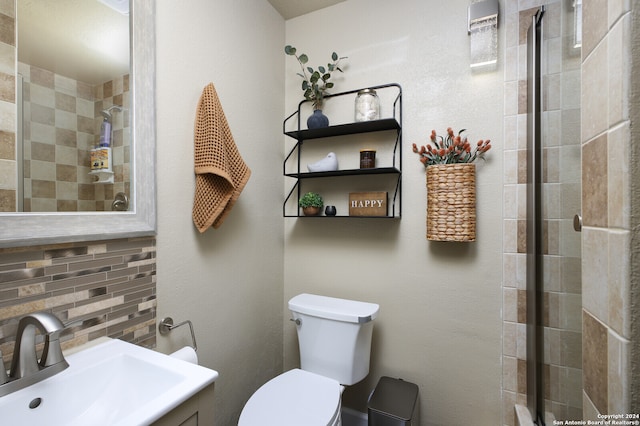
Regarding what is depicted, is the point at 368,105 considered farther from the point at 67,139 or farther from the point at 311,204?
the point at 67,139

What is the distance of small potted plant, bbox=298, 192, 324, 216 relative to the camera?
1.63 m

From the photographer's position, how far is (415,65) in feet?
4.97

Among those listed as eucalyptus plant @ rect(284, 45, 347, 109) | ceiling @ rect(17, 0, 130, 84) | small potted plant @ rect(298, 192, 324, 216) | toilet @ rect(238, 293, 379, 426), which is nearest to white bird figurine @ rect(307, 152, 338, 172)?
small potted plant @ rect(298, 192, 324, 216)

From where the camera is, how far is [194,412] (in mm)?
714

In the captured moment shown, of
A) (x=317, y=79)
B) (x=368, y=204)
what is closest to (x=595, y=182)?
(x=368, y=204)

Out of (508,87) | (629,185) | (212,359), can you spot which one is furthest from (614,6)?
(212,359)

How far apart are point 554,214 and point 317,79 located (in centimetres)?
129

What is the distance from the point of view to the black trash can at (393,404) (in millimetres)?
1222

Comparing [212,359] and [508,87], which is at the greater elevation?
[508,87]

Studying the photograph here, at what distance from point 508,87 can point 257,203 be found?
4.43 feet

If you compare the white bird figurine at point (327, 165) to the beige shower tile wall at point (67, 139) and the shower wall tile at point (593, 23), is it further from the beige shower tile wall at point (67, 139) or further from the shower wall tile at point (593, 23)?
the shower wall tile at point (593, 23)

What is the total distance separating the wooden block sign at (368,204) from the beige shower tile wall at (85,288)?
0.95 meters

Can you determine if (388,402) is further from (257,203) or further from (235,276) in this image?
(257,203)

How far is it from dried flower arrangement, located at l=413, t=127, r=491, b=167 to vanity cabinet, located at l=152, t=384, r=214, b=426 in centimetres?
129
